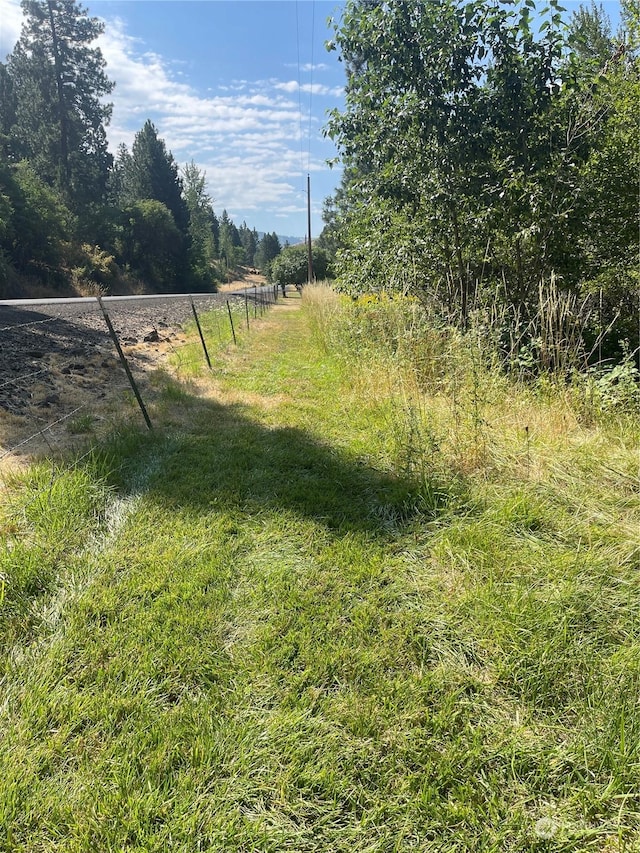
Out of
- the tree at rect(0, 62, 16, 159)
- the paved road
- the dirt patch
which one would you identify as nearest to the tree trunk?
the tree at rect(0, 62, 16, 159)

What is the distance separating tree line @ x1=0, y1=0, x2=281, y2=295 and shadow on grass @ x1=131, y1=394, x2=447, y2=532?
19.2 m

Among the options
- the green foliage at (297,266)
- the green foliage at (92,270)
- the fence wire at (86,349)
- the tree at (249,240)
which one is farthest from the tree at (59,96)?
the tree at (249,240)

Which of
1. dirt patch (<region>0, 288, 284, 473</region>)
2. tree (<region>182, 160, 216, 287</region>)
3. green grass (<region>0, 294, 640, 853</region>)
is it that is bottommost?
green grass (<region>0, 294, 640, 853</region>)

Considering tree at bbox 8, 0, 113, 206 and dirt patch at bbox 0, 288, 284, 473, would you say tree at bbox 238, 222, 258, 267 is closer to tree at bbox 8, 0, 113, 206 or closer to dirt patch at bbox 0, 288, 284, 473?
tree at bbox 8, 0, 113, 206

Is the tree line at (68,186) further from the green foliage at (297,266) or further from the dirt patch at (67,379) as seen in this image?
the dirt patch at (67,379)

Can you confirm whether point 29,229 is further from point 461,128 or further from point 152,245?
point 461,128

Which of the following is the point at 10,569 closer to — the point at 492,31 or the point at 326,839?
the point at 326,839

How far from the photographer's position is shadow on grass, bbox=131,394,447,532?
257 centimetres

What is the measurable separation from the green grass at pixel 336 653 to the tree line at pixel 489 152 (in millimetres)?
2827

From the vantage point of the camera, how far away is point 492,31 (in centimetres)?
441

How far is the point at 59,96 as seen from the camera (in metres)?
26.5

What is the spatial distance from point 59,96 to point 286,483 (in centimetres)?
3607

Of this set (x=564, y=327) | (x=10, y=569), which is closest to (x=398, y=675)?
(x=10, y=569)

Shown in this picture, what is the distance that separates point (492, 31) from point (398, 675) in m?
6.13
